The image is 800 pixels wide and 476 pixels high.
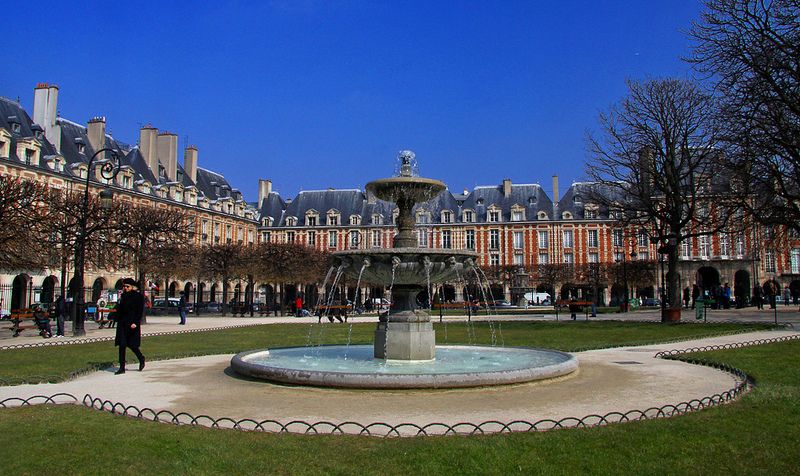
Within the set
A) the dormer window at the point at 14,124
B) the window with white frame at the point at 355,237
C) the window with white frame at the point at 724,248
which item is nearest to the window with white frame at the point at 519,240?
the window with white frame at the point at 355,237

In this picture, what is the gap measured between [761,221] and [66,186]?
1806 inches

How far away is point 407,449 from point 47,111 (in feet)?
177

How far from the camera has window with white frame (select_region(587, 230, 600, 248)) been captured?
71.4m

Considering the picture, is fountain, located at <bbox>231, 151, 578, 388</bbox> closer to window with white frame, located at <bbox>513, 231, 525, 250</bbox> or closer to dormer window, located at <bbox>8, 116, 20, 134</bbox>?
dormer window, located at <bbox>8, 116, 20, 134</bbox>

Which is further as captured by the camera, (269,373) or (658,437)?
(269,373)

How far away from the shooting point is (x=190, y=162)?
222 feet

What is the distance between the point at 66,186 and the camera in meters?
48.9

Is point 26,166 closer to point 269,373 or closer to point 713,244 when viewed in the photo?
point 269,373

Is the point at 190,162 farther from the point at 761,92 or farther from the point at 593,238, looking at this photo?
the point at 761,92

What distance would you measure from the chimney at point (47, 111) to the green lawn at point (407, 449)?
1951 inches

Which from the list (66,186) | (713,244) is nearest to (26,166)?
(66,186)

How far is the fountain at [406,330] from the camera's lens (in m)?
10.4

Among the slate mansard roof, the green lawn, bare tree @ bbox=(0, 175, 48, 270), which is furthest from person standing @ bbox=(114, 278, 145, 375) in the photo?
the slate mansard roof

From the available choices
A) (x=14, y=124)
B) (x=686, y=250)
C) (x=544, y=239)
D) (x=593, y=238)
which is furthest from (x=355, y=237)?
(x=14, y=124)
